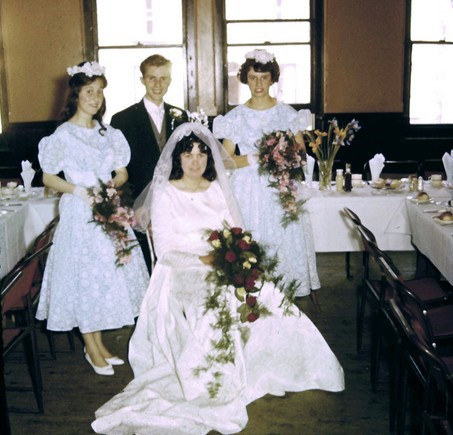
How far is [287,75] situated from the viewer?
24.9 ft

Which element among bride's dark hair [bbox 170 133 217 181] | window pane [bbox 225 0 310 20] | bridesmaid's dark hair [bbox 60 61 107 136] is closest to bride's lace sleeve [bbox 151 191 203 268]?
bride's dark hair [bbox 170 133 217 181]

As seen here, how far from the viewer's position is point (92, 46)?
7.37 meters

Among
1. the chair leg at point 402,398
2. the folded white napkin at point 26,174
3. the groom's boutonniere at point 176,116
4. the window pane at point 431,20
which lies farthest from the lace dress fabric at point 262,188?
the window pane at point 431,20

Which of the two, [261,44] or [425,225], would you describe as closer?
[425,225]

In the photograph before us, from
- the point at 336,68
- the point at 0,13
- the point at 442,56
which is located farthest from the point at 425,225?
the point at 0,13

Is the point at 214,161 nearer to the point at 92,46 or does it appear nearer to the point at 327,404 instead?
the point at 327,404

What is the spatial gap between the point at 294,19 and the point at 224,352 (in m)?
5.25

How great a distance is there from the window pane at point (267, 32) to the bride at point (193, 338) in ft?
13.1

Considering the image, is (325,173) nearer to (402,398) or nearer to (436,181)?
(436,181)

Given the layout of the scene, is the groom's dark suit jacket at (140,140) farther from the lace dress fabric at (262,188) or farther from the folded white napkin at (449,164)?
the folded white napkin at (449,164)

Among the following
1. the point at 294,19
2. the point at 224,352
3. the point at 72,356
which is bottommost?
the point at 72,356

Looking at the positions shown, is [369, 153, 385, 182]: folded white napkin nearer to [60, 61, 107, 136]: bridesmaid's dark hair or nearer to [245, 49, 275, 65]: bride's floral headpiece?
[245, 49, 275, 65]: bride's floral headpiece

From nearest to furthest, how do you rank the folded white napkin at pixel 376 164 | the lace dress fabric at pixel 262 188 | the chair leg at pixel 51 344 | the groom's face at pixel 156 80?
1. the chair leg at pixel 51 344
2. the groom's face at pixel 156 80
3. the lace dress fabric at pixel 262 188
4. the folded white napkin at pixel 376 164

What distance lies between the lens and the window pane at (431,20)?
7.56m
